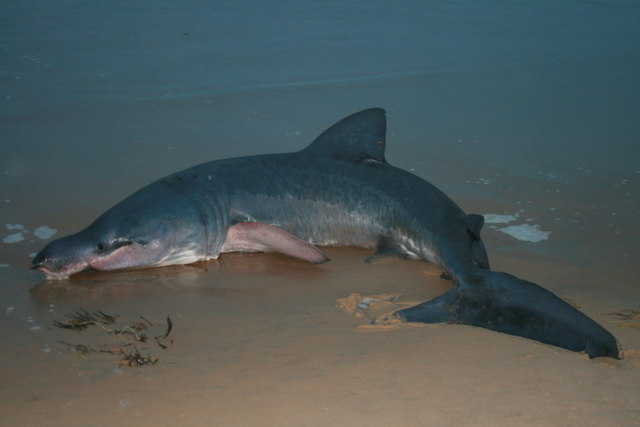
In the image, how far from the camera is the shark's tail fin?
3213mm

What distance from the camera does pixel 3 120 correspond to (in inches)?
294

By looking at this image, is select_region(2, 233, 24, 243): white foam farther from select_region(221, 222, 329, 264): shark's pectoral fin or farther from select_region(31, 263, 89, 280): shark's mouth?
select_region(221, 222, 329, 264): shark's pectoral fin

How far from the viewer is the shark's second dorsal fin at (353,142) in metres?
5.11

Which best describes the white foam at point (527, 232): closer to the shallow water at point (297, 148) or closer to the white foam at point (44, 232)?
the shallow water at point (297, 148)

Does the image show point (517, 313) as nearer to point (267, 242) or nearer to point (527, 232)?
point (267, 242)

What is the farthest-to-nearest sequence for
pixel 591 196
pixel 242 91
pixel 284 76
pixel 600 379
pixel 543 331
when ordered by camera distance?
pixel 284 76, pixel 242 91, pixel 591 196, pixel 543 331, pixel 600 379

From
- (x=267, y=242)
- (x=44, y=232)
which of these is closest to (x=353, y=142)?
(x=267, y=242)

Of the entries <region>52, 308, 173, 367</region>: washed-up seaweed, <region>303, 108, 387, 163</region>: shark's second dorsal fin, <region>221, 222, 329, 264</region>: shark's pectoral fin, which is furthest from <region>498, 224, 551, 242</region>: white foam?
<region>52, 308, 173, 367</region>: washed-up seaweed

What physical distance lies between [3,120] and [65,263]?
375cm

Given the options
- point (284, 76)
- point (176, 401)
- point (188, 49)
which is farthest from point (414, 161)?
point (188, 49)

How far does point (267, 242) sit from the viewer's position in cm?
476

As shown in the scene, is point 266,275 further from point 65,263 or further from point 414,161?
point 414,161

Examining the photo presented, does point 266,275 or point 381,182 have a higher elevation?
point 381,182

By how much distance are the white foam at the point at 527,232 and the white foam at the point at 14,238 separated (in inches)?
123
